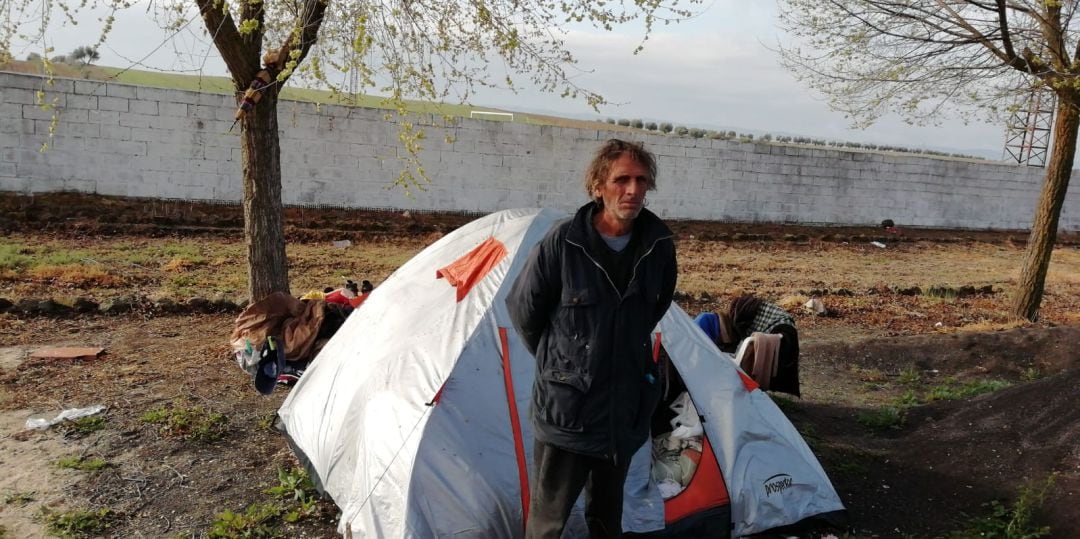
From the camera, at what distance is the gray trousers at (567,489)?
2709 mm

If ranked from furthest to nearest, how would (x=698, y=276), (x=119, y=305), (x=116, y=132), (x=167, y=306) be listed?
(x=116, y=132) < (x=698, y=276) < (x=167, y=306) < (x=119, y=305)

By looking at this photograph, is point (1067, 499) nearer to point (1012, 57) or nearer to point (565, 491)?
point (565, 491)

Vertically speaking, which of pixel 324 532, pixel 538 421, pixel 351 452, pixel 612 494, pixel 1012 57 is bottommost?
pixel 324 532

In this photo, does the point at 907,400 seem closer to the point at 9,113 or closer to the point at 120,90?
the point at 120,90

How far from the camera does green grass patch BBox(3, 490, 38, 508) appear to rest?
3834 mm

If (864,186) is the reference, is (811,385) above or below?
below

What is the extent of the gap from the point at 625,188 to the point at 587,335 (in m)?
0.54

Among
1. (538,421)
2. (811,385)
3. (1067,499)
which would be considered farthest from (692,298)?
(538,421)

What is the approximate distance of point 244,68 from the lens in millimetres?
5824

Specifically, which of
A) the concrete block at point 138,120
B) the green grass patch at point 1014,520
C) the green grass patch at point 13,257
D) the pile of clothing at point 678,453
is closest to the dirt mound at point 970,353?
the green grass patch at point 1014,520

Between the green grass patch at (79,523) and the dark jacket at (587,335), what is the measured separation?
96.0 inches

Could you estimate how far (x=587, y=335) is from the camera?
2.63m

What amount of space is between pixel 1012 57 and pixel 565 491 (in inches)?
309

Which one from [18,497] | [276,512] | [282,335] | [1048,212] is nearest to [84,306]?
[282,335]
